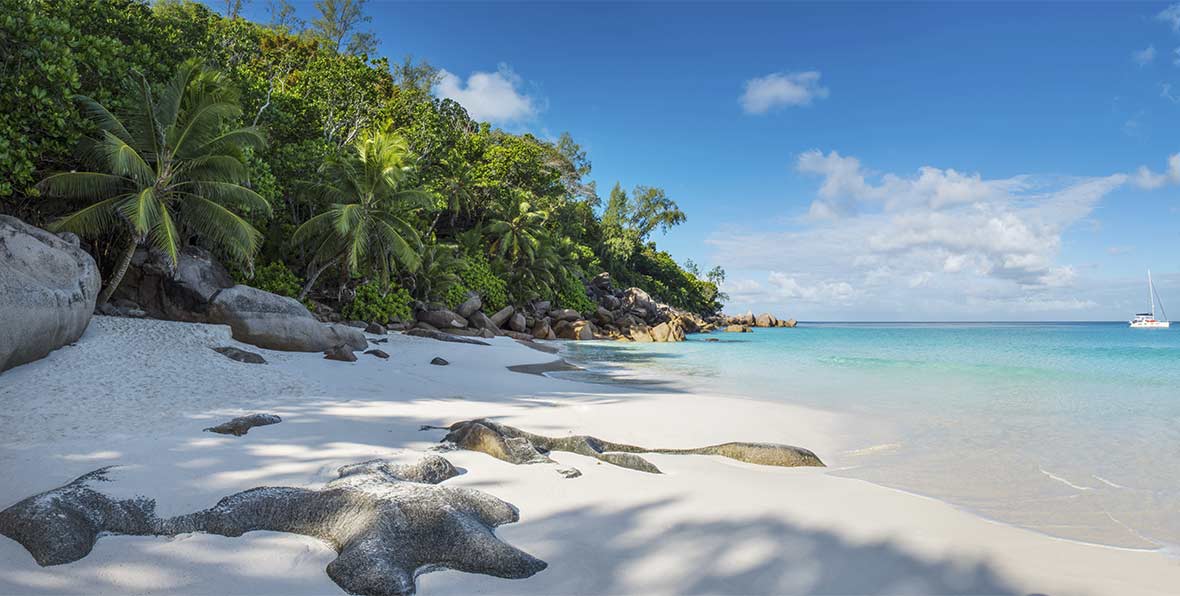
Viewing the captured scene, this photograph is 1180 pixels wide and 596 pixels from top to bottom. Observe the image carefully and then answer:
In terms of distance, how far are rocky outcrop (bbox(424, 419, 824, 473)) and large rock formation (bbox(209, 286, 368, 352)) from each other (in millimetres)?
8122

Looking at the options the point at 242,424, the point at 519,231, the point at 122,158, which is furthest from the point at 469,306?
the point at 242,424

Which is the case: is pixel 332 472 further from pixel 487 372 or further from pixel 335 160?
pixel 335 160

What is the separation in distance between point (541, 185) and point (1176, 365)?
1233 inches

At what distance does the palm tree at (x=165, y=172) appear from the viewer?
11711 mm

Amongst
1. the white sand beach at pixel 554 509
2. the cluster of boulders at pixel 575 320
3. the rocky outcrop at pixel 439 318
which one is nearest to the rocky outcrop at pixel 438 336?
the cluster of boulders at pixel 575 320

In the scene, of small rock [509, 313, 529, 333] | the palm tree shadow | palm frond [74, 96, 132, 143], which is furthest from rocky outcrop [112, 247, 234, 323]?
small rock [509, 313, 529, 333]

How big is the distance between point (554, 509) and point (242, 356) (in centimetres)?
918

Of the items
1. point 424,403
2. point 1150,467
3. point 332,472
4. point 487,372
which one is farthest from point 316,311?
point 1150,467

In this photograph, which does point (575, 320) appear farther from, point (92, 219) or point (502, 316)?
point (92, 219)

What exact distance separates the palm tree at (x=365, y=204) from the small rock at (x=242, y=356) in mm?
8107

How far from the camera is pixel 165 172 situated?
1248cm

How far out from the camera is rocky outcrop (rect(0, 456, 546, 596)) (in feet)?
8.43

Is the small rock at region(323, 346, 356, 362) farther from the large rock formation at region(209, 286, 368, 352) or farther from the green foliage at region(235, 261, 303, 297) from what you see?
the green foliage at region(235, 261, 303, 297)

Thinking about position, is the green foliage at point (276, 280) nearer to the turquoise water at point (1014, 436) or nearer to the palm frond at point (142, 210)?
the palm frond at point (142, 210)
